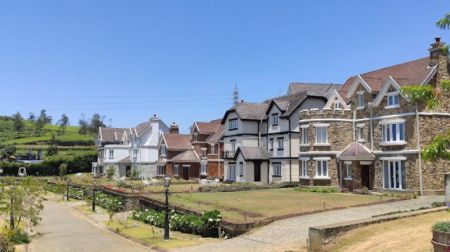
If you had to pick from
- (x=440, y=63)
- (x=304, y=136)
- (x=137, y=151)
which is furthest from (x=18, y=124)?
(x=440, y=63)

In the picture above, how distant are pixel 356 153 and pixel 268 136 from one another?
1408cm

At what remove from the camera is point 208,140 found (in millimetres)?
62344

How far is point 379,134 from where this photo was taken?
35.0 m

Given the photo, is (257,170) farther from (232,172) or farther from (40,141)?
(40,141)

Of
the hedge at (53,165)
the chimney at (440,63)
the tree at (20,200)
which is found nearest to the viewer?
the tree at (20,200)

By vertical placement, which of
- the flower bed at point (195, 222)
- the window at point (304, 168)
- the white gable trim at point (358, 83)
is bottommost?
the flower bed at point (195, 222)

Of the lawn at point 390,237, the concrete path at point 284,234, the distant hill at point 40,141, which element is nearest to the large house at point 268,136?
the concrete path at point 284,234

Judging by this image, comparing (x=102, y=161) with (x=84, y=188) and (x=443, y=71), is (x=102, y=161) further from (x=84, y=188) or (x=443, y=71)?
(x=443, y=71)

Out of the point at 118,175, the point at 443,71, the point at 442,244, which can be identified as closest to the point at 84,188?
the point at 118,175

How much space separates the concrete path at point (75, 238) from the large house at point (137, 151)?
39706 millimetres

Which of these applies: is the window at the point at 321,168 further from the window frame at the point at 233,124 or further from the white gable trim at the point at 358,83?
the window frame at the point at 233,124

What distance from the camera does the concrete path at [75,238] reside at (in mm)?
20125

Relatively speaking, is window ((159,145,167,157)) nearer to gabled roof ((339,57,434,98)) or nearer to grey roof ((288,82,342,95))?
grey roof ((288,82,342,95))

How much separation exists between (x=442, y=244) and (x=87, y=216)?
2644cm
